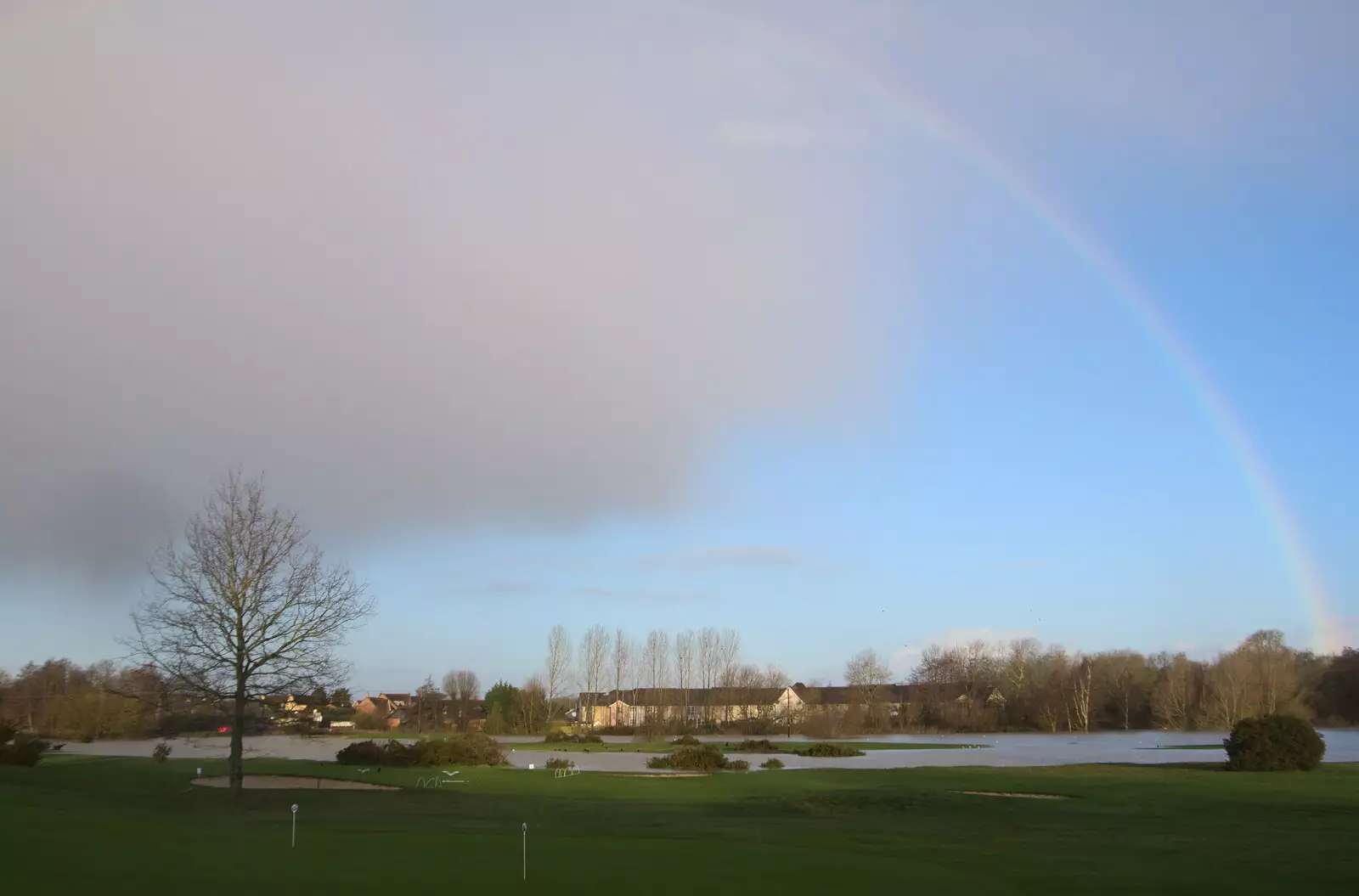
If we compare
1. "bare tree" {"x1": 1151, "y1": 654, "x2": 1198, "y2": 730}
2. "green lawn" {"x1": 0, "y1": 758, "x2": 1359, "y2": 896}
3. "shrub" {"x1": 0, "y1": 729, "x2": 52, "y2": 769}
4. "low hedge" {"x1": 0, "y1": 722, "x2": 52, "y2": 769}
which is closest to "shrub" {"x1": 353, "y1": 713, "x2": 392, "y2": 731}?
"low hedge" {"x1": 0, "y1": 722, "x2": 52, "y2": 769}

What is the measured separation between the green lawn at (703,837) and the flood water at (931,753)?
12.8 metres

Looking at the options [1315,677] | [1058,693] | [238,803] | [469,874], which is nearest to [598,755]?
[238,803]

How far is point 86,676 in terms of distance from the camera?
116 meters

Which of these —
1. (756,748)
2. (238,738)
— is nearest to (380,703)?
(756,748)

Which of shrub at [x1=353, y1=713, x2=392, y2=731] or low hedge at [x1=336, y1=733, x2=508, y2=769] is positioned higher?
low hedge at [x1=336, y1=733, x2=508, y2=769]

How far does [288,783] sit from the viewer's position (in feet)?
150

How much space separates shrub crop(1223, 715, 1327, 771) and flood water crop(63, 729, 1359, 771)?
8399 millimetres

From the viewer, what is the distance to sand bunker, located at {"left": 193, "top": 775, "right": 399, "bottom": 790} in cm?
4247

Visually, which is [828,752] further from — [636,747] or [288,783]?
[288,783]

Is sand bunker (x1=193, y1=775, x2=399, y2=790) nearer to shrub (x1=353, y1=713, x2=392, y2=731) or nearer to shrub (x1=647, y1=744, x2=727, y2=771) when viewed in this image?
shrub (x1=647, y1=744, x2=727, y2=771)

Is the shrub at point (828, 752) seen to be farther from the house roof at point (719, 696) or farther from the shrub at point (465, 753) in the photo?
the house roof at point (719, 696)

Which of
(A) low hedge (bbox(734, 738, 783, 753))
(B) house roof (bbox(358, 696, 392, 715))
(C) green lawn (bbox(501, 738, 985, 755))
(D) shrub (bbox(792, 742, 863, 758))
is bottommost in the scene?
(B) house roof (bbox(358, 696, 392, 715))

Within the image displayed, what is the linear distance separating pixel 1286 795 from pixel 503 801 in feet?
86.5

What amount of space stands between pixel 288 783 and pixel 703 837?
2972 cm
